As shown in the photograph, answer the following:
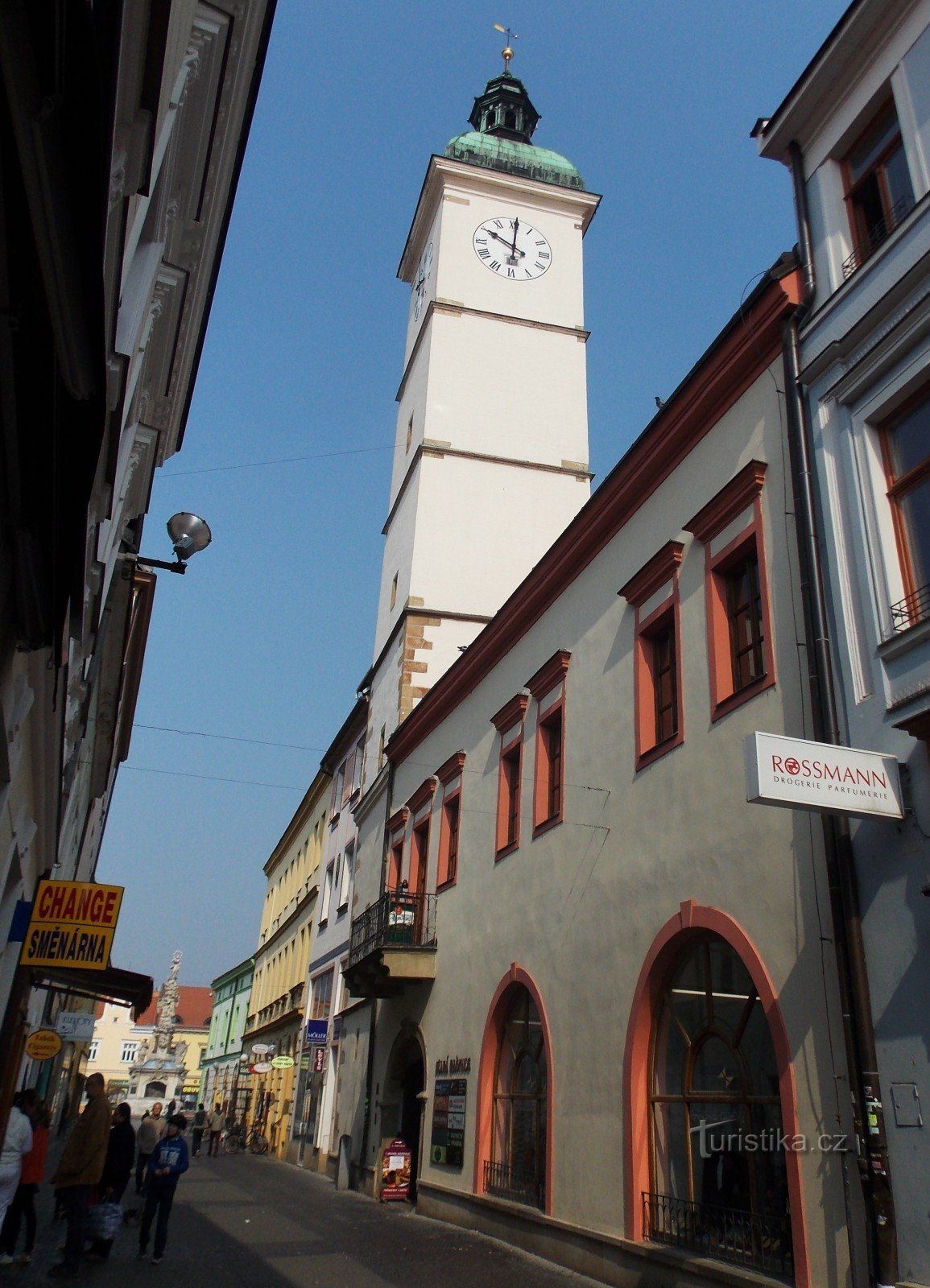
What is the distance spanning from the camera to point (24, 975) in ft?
38.5

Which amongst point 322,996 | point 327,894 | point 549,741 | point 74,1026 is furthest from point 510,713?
point 327,894

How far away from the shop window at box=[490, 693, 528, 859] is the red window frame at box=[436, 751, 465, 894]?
1984 mm

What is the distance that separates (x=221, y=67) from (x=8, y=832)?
6.86 metres

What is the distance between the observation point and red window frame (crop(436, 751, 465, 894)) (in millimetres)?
18609

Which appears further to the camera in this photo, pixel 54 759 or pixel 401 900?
pixel 401 900

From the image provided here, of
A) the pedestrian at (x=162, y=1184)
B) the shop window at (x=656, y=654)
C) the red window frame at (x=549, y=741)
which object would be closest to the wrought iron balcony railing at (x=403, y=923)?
the red window frame at (x=549, y=741)

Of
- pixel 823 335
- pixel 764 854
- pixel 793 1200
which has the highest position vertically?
pixel 823 335

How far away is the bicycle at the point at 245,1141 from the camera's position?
3594cm

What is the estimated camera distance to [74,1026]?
23656 millimetres

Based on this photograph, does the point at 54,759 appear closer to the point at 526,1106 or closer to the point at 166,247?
the point at 166,247

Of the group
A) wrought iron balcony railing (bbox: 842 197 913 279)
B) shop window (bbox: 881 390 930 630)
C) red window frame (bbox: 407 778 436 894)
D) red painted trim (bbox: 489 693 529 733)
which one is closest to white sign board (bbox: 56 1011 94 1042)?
red window frame (bbox: 407 778 436 894)

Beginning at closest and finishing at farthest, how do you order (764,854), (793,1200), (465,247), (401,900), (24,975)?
1. (793,1200)
2. (764,854)
3. (24,975)
4. (401,900)
5. (465,247)

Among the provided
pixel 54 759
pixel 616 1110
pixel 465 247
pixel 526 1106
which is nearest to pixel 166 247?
pixel 54 759

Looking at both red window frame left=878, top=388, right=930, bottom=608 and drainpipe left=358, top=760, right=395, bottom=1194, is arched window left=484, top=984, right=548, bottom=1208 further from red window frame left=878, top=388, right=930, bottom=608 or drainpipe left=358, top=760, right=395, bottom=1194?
red window frame left=878, top=388, right=930, bottom=608
